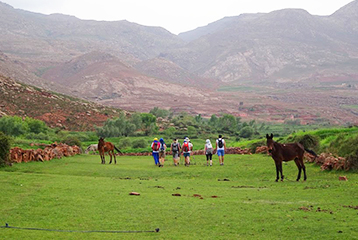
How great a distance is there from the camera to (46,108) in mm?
72562

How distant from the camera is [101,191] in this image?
49.8 ft

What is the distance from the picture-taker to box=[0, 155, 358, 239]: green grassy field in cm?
984

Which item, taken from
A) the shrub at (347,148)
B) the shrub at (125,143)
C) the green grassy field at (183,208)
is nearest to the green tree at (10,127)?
the shrub at (125,143)

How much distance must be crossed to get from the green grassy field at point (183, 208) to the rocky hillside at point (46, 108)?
52.6 metres

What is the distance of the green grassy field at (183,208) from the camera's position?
984cm

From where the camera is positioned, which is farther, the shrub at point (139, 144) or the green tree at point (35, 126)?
the green tree at point (35, 126)

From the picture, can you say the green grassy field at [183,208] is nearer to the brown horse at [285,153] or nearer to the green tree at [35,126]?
the brown horse at [285,153]

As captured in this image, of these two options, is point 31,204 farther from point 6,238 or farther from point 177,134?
point 177,134

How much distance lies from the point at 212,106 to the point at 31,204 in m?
162

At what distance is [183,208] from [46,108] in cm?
6384

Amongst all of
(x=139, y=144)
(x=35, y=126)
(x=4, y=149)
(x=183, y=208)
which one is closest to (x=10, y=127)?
(x=35, y=126)

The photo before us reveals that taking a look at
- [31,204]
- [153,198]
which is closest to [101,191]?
[153,198]

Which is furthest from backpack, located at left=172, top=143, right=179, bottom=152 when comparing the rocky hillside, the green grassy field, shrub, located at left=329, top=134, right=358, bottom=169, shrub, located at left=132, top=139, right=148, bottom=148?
the rocky hillside

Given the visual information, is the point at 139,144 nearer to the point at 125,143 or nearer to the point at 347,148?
the point at 125,143
